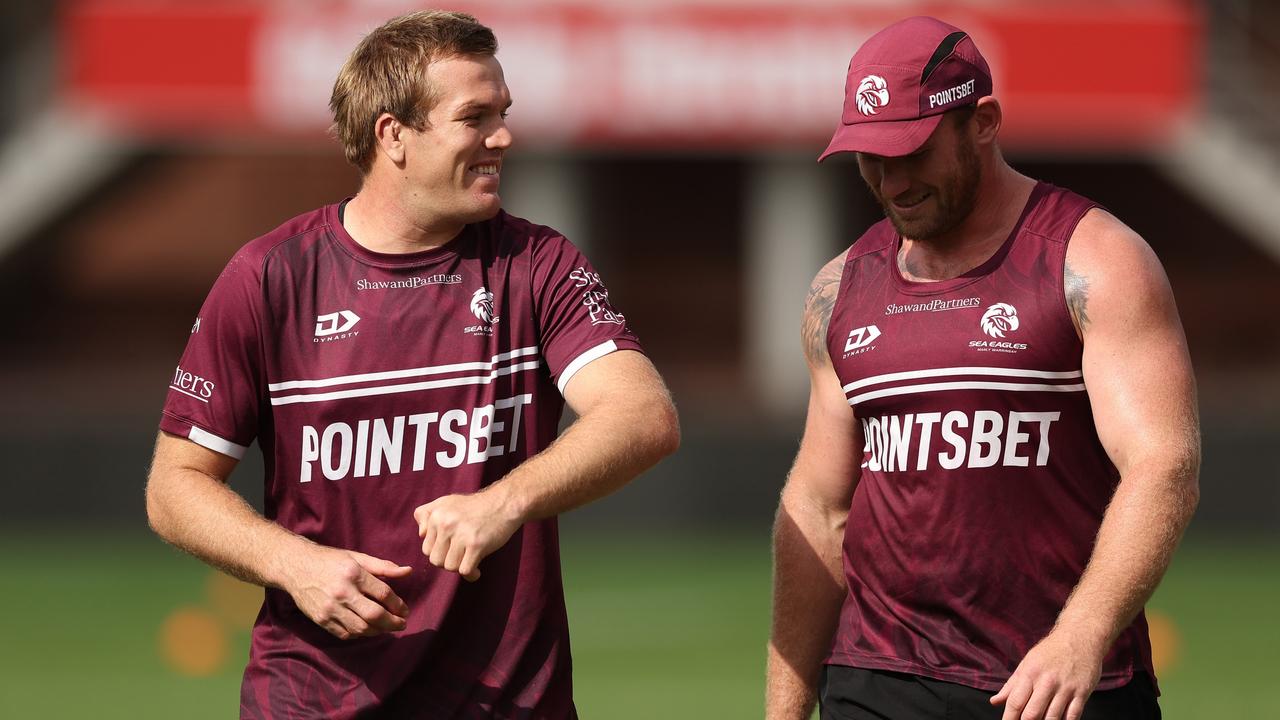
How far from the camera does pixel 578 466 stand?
13.2 feet

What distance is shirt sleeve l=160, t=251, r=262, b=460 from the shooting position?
14.4 ft

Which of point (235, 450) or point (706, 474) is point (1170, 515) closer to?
point (235, 450)

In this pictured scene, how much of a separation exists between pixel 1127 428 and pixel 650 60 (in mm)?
14990

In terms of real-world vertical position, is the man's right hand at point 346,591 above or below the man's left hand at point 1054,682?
above

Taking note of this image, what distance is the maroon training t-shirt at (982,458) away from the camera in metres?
4.35

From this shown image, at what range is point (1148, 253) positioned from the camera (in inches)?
170

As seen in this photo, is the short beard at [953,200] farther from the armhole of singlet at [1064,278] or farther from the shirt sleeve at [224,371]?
the shirt sleeve at [224,371]

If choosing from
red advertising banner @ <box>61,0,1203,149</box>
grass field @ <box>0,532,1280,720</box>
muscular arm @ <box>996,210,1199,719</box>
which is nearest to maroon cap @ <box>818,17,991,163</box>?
muscular arm @ <box>996,210,1199,719</box>

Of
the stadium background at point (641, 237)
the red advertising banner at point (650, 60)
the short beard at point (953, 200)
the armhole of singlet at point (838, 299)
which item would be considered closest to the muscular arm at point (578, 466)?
the armhole of singlet at point (838, 299)

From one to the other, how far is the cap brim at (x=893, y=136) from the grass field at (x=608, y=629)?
5586 millimetres

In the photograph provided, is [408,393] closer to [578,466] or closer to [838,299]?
[578,466]

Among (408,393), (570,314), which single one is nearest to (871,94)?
(570,314)

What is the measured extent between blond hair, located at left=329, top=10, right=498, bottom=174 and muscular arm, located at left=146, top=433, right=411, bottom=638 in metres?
0.89

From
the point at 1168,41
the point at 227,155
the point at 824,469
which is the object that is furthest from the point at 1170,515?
the point at 227,155
